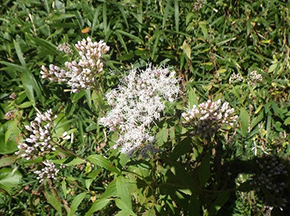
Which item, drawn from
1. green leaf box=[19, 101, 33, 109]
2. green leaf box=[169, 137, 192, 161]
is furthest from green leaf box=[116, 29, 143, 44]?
green leaf box=[169, 137, 192, 161]

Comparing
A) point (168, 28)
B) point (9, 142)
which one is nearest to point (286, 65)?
point (168, 28)

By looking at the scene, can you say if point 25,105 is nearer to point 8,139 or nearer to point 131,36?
point 8,139

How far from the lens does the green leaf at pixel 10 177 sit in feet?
7.64

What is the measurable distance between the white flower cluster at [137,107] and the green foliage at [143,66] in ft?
1.64

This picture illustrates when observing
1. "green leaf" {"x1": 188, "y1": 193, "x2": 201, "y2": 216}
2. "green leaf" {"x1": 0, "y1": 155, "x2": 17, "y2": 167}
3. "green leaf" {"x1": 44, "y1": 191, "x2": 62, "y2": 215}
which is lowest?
"green leaf" {"x1": 44, "y1": 191, "x2": 62, "y2": 215}

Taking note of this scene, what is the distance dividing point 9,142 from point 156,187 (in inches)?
49.3

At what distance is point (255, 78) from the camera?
2.39 metres

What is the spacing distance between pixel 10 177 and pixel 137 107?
1.33 m

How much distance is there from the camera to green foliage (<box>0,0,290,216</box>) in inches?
88.4

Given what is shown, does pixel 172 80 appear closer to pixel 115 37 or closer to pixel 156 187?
pixel 156 187

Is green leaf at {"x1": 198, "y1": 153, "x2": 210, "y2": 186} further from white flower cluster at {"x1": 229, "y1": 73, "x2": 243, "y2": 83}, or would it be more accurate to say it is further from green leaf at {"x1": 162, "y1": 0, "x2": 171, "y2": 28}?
green leaf at {"x1": 162, "y1": 0, "x2": 171, "y2": 28}

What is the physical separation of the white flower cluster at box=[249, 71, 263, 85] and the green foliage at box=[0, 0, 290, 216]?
2cm

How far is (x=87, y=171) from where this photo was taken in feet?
7.14

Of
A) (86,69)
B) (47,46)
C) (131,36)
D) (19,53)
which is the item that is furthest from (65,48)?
(86,69)
